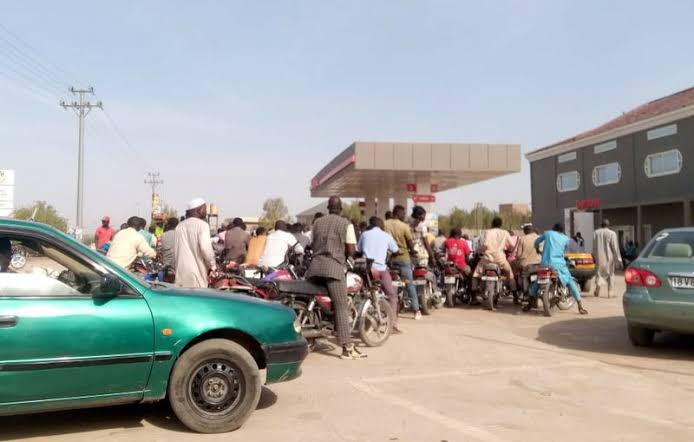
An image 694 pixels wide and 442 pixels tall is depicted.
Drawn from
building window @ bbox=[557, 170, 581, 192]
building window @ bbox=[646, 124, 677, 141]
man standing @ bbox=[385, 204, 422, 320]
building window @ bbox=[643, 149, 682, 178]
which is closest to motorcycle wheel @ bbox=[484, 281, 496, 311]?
man standing @ bbox=[385, 204, 422, 320]

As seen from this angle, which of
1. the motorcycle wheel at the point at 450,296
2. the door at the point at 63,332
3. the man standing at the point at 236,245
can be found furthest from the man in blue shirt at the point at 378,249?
the door at the point at 63,332

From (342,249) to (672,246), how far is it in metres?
4.50

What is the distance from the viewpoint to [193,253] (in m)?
6.91

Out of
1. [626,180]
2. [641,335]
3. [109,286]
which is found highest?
[626,180]

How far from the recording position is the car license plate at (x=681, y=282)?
24.3 feet

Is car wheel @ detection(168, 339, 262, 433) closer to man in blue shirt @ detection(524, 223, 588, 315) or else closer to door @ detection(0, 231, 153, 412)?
door @ detection(0, 231, 153, 412)

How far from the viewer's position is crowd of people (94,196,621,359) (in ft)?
23.0

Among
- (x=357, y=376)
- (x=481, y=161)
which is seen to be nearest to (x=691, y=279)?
(x=357, y=376)

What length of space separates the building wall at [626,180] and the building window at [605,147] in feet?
0.60

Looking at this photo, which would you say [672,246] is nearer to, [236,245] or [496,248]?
[496,248]

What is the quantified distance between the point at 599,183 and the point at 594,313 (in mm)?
22293

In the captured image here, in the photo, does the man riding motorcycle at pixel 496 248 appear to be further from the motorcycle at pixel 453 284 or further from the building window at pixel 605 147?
the building window at pixel 605 147

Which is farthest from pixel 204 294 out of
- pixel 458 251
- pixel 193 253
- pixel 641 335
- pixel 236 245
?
pixel 458 251

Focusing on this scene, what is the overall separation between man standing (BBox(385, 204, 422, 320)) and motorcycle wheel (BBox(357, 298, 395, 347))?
7.26 feet
